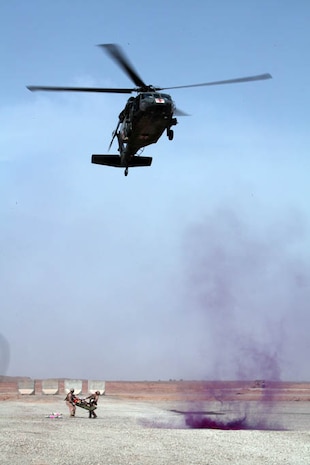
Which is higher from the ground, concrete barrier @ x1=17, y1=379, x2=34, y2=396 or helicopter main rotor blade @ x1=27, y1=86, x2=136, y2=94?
helicopter main rotor blade @ x1=27, y1=86, x2=136, y2=94

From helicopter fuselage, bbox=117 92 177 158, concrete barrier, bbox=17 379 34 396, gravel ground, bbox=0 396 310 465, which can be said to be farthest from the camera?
concrete barrier, bbox=17 379 34 396

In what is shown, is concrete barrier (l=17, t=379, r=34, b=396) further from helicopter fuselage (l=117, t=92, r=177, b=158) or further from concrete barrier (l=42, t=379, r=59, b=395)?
helicopter fuselage (l=117, t=92, r=177, b=158)

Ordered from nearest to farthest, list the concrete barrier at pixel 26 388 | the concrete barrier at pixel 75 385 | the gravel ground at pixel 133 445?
1. the gravel ground at pixel 133 445
2. the concrete barrier at pixel 26 388
3. the concrete barrier at pixel 75 385

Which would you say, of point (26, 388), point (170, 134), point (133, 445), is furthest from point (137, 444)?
point (26, 388)

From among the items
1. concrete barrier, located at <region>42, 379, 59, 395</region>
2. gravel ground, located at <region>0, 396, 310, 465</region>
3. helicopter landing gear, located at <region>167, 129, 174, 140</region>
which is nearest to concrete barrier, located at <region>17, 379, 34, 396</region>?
concrete barrier, located at <region>42, 379, 59, 395</region>

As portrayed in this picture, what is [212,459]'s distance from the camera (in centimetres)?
2133

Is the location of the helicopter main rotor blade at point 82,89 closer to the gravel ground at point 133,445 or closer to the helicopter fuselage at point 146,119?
the helicopter fuselage at point 146,119

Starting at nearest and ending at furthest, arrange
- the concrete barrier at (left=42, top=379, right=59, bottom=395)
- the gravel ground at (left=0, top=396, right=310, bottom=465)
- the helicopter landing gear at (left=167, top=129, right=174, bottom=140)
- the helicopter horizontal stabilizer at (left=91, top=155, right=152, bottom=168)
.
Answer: the gravel ground at (left=0, top=396, right=310, bottom=465) < the helicopter landing gear at (left=167, top=129, right=174, bottom=140) < the helicopter horizontal stabilizer at (left=91, top=155, right=152, bottom=168) < the concrete barrier at (left=42, top=379, right=59, bottom=395)

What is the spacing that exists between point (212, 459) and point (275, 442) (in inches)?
211

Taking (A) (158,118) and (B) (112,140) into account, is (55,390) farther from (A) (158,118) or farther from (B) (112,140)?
(A) (158,118)

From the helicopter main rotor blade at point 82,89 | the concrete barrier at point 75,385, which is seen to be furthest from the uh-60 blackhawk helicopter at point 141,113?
the concrete barrier at point 75,385

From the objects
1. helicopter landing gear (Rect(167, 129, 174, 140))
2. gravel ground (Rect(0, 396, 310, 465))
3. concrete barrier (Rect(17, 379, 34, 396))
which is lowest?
gravel ground (Rect(0, 396, 310, 465))

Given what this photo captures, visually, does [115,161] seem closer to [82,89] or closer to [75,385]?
[82,89]

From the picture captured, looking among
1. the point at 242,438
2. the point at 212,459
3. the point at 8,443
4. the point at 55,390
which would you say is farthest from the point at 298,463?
the point at 55,390
